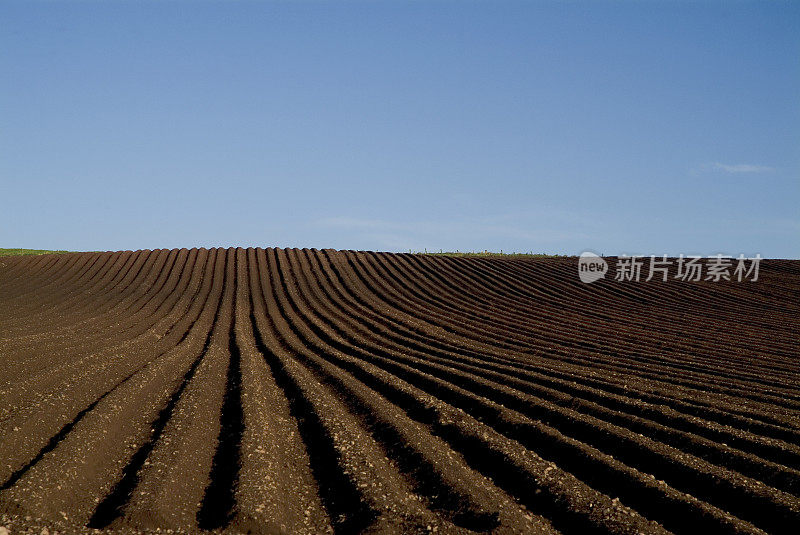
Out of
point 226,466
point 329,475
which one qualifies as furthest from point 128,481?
point 329,475

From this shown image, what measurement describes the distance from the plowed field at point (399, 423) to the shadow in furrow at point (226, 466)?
28mm

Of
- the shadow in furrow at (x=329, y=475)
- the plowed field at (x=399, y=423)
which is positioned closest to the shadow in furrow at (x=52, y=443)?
the plowed field at (x=399, y=423)

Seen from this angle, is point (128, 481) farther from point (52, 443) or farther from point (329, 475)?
point (329, 475)

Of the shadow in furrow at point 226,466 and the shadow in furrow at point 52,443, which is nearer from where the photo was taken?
the shadow in furrow at point 226,466

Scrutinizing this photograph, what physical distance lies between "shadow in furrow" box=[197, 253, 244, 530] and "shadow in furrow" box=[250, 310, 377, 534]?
0.65 meters

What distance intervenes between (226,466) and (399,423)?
1.95 meters

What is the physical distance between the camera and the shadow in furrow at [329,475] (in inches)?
179

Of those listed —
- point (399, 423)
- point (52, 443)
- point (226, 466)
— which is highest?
point (399, 423)

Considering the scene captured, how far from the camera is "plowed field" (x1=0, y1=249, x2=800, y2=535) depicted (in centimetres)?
466

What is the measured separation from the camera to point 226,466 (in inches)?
219

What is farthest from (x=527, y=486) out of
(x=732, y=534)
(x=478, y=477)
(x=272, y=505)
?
(x=272, y=505)

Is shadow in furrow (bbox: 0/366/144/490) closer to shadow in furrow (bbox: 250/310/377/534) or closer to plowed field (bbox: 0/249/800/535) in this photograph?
plowed field (bbox: 0/249/800/535)

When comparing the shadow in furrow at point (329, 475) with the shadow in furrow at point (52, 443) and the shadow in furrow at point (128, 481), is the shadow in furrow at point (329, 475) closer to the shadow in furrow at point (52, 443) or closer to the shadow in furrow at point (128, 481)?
the shadow in furrow at point (128, 481)

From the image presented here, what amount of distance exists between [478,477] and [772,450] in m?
3.12
